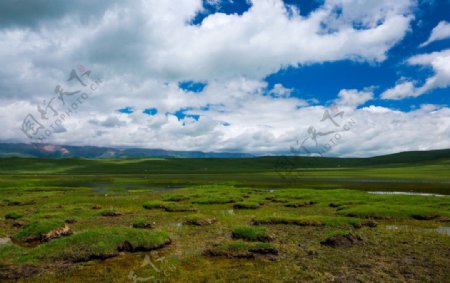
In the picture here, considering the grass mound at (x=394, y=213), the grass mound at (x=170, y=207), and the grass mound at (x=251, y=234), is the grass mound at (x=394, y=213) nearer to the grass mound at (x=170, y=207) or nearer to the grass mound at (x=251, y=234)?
the grass mound at (x=251, y=234)

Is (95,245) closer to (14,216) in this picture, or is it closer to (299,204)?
(14,216)

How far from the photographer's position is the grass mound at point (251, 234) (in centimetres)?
2242

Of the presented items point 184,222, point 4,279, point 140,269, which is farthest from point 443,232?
point 4,279

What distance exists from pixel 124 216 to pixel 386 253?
2762 centimetres

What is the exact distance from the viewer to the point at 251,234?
22844 millimetres

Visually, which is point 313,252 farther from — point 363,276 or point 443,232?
point 443,232

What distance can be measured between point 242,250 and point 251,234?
139 inches

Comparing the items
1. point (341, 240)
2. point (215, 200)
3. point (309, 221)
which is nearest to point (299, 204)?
point (215, 200)

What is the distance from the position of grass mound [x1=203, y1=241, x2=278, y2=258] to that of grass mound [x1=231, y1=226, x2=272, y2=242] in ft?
8.13

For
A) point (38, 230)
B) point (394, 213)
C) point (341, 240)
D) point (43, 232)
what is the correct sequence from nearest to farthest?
point (341, 240), point (43, 232), point (38, 230), point (394, 213)

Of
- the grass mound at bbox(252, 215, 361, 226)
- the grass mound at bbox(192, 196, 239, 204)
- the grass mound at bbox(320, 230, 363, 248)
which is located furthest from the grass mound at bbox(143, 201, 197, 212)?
the grass mound at bbox(320, 230, 363, 248)

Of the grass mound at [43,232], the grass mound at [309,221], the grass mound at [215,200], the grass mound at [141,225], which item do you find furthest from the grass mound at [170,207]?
the grass mound at [43,232]

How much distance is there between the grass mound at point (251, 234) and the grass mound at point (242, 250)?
248cm

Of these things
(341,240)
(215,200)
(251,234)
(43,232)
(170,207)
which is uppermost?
(341,240)
